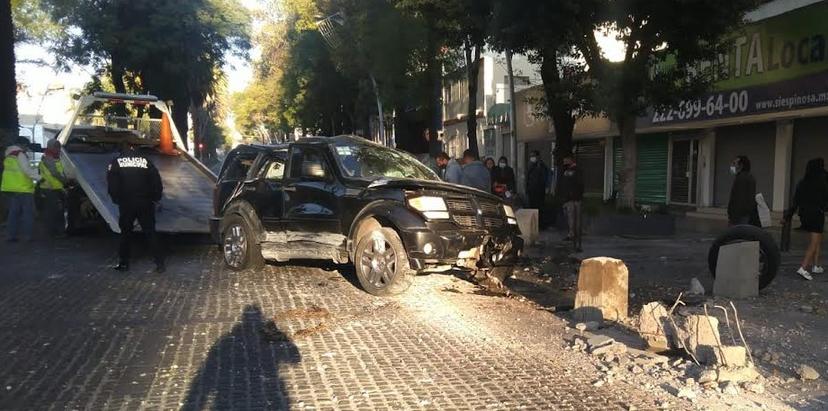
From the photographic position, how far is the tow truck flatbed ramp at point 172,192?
1038 centimetres

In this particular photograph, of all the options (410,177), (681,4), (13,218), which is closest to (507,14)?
(681,4)

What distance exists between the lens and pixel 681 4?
35.8ft

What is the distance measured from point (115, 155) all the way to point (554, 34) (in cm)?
822

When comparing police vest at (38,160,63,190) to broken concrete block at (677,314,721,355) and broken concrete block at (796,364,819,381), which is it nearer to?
broken concrete block at (677,314,721,355)

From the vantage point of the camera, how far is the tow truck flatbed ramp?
10.4m

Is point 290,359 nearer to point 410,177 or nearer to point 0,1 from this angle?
point 410,177

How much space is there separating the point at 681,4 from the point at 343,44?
16788 millimetres

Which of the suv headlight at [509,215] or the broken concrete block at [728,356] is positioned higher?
the suv headlight at [509,215]

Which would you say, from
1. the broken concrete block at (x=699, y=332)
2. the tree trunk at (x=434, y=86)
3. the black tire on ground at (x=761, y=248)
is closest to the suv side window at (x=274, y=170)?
the broken concrete block at (x=699, y=332)

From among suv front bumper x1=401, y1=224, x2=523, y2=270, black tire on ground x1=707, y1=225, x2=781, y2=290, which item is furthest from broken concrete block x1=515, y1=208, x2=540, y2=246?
suv front bumper x1=401, y1=224, x2=523, y2=270

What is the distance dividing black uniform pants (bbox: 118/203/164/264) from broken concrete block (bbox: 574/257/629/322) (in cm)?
577

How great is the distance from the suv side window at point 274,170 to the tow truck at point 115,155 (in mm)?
2417

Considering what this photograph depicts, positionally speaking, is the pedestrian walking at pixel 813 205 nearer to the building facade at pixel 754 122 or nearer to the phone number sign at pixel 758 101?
the phone number sign at pixel 758 101

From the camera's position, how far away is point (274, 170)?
884 centimetres
